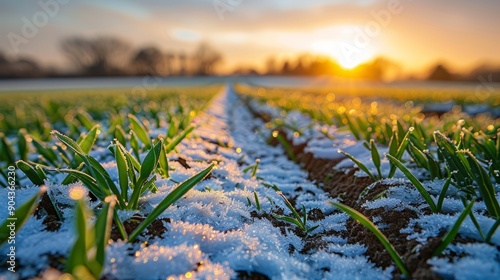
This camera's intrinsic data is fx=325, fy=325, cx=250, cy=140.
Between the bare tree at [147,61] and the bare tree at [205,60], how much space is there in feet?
22.8

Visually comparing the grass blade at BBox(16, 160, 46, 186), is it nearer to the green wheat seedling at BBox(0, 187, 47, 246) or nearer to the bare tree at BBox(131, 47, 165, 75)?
the green wheat seedling at BBox(0, 187, 47, 246)

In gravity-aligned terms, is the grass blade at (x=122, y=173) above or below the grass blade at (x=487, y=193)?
below

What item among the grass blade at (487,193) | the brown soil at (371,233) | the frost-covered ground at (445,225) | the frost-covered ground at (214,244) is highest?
the grass blade at (487,193)

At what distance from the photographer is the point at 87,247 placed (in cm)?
78

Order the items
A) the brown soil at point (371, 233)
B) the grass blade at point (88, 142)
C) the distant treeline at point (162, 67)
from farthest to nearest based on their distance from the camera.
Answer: the distant treeline at point (162, 67) → the grass blade at point (88, 142) → the brown soil at point (371, 233)

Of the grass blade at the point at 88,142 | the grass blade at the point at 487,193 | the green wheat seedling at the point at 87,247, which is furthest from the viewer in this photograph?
the grass blade at the point at 88,142

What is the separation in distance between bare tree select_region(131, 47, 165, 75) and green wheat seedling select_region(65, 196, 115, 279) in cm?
4778

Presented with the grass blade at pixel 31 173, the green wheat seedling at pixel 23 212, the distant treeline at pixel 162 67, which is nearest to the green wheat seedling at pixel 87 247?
the green wheat seedling at pixel 23 212

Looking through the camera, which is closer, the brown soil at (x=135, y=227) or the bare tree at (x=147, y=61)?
the brown soil at (x=135, y=227)

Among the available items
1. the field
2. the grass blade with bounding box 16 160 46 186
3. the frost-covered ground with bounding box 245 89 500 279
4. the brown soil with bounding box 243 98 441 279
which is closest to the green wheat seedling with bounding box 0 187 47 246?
the field

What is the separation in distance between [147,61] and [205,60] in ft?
36.5

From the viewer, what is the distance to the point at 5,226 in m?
1.00

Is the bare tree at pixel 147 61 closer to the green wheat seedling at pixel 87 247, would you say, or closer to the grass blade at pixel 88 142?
the grass blade at pixel 88 142

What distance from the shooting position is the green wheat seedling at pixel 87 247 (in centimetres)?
76
